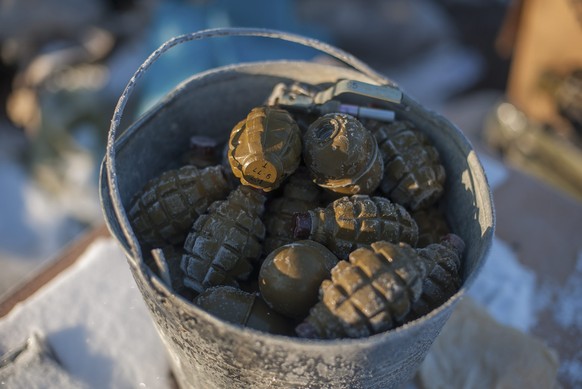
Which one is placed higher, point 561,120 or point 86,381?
point 86,381

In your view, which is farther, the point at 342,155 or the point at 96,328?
the point at 96,328

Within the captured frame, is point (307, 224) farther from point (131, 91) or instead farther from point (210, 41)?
point (210, 41)

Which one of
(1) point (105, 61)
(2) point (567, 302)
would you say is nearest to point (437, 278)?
(2) point (567, 302)

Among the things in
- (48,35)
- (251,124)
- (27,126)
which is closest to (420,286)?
(251,124)

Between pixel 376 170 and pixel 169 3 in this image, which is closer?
pixel 376 170

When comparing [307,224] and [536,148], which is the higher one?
[307,224]

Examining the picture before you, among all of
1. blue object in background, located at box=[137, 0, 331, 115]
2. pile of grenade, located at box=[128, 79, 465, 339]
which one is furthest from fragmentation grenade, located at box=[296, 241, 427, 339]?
blue object in background, located at box=[137, 0, 331, 115]

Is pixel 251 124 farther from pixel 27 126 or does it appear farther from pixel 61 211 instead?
pixel 27 126
